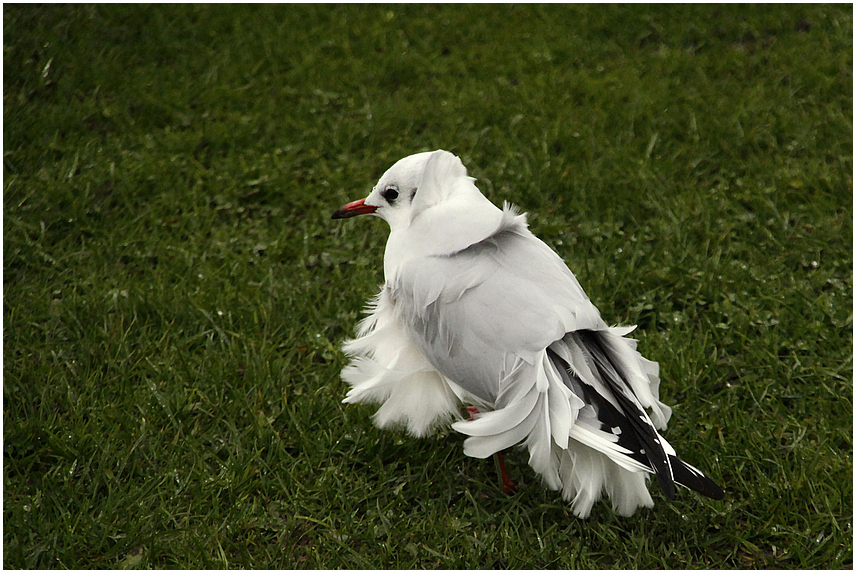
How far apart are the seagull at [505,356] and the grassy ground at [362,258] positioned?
1.10 ft

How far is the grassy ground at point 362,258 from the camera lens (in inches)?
112

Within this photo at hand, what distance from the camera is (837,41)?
16.6 feet

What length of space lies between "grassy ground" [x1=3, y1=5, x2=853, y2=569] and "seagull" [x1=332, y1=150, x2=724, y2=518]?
0.33 m

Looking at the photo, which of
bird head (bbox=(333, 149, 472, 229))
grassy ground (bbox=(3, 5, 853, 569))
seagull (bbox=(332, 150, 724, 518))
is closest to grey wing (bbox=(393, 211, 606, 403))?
seagull (bbox=(332, 150, 724, 518))

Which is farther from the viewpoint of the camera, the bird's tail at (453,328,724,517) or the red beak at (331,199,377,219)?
the red beak at (331,199,377,219)

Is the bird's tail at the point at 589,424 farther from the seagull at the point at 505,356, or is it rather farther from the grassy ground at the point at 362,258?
the grassy ground at the point at 362,258

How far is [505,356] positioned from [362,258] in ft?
5.18

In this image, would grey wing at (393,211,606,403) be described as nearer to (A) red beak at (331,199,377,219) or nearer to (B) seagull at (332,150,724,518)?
(B) seagull at (332,150,724,518)

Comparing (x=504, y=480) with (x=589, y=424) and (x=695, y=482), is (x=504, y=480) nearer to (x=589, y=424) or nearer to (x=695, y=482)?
(x=589, y=424)

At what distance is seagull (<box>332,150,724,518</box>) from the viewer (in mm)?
2467

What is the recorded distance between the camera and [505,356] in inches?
99.7

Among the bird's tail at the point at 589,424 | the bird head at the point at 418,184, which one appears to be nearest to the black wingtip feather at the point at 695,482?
the bird's tail at the point at 589,424

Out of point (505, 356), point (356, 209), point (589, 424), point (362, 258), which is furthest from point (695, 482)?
point (362, 258)

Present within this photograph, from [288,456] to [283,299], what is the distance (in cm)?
93
